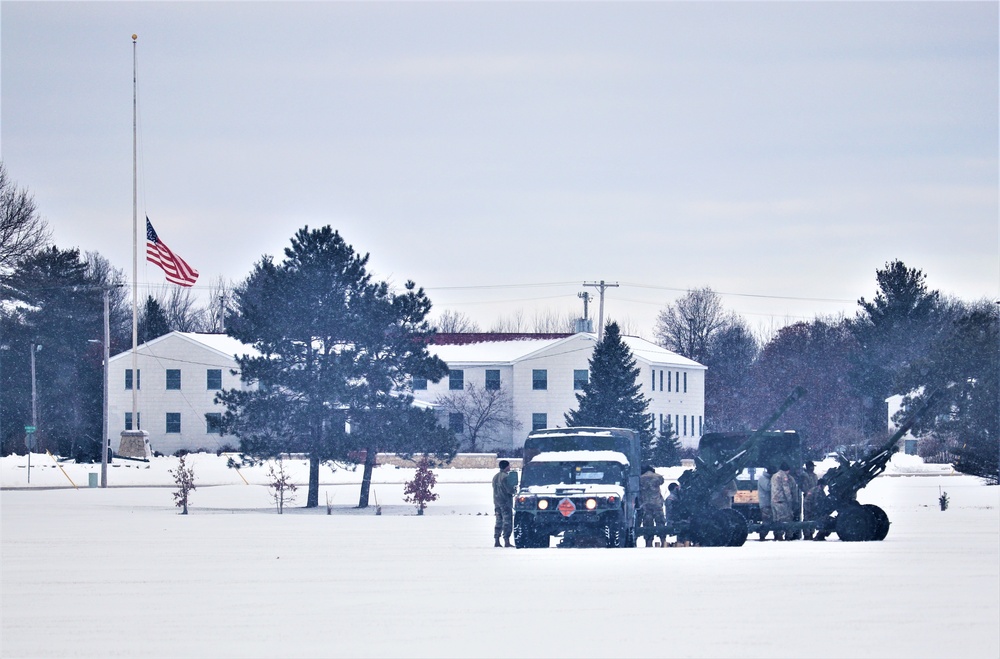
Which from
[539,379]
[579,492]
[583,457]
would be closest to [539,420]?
[539,379]

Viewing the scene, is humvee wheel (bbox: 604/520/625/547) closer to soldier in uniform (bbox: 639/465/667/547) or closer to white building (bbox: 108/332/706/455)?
soldier in uniform (bbox: 639/465/667/547)

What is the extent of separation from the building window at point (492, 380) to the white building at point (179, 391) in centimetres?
1481

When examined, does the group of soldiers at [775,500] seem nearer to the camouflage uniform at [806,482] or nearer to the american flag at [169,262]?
the camouflage uniform at [806,482]

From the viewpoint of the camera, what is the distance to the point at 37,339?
3669 inches

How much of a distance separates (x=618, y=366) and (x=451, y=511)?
1075 inches

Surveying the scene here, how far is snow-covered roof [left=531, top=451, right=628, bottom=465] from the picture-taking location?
2809cm

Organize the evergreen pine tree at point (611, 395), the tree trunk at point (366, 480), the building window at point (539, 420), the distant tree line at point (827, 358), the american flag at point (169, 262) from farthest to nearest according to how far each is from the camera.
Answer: the distant tree line at point (827, 358), the building window at point (539, 420), the evergreen pine tree at point (611, 395), the american flag at point (169, 262), the tree trunk at point (366, 480)

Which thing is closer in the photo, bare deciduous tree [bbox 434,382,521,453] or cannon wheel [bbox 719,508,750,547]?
cannon wheel [bbox 719,508,750,547]

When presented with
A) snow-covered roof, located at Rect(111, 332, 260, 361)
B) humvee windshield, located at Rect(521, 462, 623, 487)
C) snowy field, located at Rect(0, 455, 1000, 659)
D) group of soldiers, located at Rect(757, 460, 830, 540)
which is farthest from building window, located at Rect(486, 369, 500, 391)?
humvee windshield, located at Rect(521, 462, 623, 487)

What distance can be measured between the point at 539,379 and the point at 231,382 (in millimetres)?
18955

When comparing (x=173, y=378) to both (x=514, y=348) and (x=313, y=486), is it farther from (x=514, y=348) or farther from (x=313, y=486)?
(x=313, y=486)

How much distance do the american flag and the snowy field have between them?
24186 millimetres

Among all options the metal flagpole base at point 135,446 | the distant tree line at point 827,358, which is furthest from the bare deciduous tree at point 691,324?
the metal flagpole base at point 135,446

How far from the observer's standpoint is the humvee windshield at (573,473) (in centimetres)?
2788
